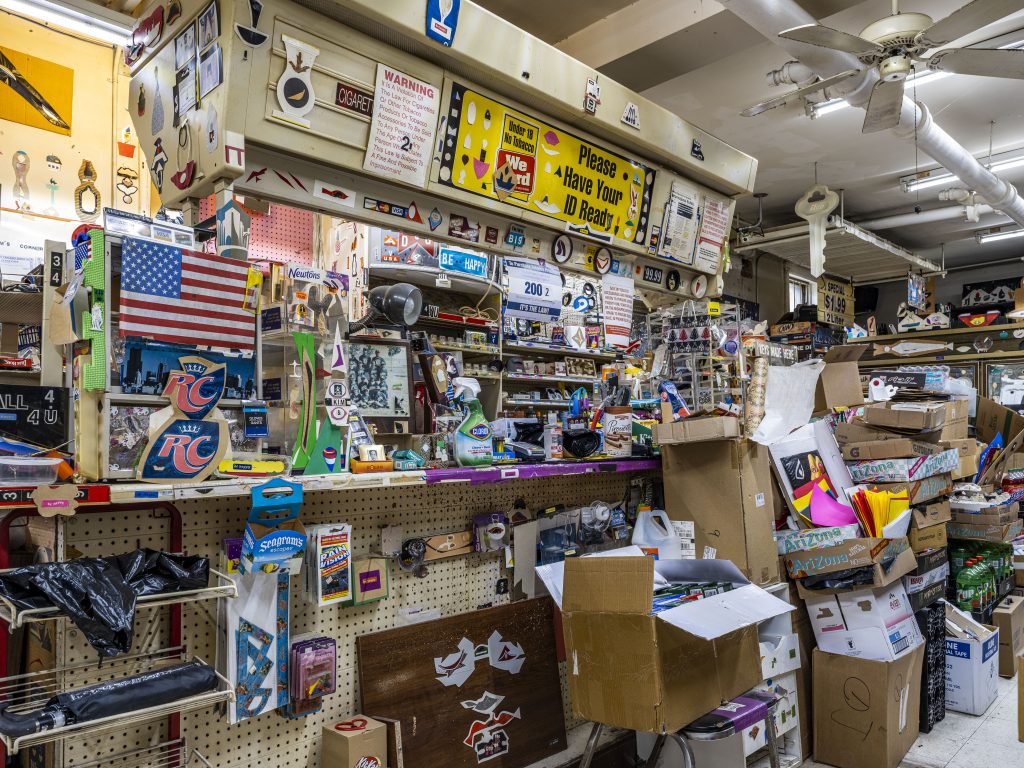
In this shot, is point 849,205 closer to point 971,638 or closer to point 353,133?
point 971,638

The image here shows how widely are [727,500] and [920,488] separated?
1555 mm

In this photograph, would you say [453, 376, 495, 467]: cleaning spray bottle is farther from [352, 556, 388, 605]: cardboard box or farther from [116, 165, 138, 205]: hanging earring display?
[116, 165, 138, 205]: hanging earring display

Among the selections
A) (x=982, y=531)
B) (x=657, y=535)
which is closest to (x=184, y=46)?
(x=657, y=535)

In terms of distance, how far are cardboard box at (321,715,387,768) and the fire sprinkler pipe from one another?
3.93 meters

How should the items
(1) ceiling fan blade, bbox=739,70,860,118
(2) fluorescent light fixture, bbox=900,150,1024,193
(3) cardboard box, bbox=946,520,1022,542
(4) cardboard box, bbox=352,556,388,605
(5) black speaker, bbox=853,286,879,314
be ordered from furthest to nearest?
(5) black speaker, bbox=853,286,879,314 < (2) fluorescent light fixture, bbox=900,150,1024,193 < (3) cardboard box, bbox=946,520,1022,542 < (1) ceiling fan blade, bbox=739,70,860,118 < (4) cardboard box, bbox=352,556,388,605

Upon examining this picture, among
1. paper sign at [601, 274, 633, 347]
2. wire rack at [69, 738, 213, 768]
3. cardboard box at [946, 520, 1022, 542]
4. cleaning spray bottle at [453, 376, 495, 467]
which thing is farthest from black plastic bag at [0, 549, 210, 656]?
cardboard box at [946, 520, 1022, 542]

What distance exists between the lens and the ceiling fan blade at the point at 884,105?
13.6ft

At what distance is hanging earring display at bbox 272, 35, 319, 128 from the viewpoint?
2.24m

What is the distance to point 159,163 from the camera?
2.37m

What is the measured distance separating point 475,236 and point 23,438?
5.92 ft

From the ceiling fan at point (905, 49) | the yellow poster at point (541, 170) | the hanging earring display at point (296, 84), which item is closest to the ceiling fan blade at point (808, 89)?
the ceiling fan at point (905, 49)

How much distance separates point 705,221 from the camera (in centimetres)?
409

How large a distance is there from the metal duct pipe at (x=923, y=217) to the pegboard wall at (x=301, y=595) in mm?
8353

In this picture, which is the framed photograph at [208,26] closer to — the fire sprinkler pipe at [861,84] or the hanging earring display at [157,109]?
the hanging earring display at [157,109]
